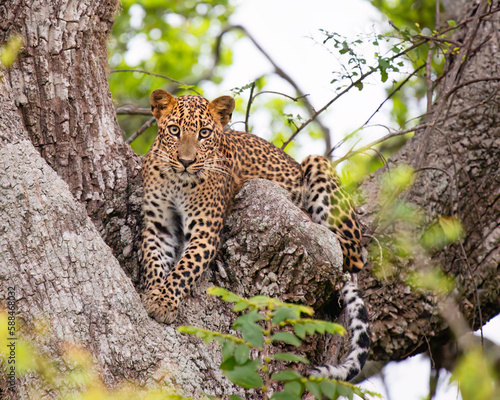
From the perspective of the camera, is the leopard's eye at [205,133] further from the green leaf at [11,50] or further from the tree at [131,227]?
the green leaf at [11,50]

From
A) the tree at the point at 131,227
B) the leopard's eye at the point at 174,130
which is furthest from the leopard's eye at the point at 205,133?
the tree at the point at 131,227

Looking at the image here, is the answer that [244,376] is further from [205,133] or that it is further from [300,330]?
[205,133]

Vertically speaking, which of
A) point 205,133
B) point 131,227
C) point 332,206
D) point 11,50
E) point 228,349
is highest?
point 11,50

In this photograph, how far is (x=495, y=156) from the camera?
21.3 feet

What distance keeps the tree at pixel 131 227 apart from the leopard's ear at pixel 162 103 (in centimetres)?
57

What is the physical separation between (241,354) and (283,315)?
261 millimetres

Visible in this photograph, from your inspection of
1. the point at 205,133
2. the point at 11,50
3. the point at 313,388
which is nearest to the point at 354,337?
the point at 205,133

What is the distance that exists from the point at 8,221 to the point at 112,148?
5.87 ft

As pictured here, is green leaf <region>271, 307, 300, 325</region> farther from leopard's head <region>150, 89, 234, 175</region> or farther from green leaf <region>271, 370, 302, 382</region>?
leopard's head <region>150, 89, 234, 175</region>

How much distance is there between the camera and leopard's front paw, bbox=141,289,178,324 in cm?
472

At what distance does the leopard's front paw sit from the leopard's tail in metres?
1.15

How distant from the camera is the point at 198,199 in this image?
5945 mm

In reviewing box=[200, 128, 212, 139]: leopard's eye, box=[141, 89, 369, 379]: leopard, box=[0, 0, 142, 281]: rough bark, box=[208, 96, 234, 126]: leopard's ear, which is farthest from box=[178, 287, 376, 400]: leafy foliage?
box=[208, 96, 234, 126]: leopard's ear

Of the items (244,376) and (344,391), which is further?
(344,391)
